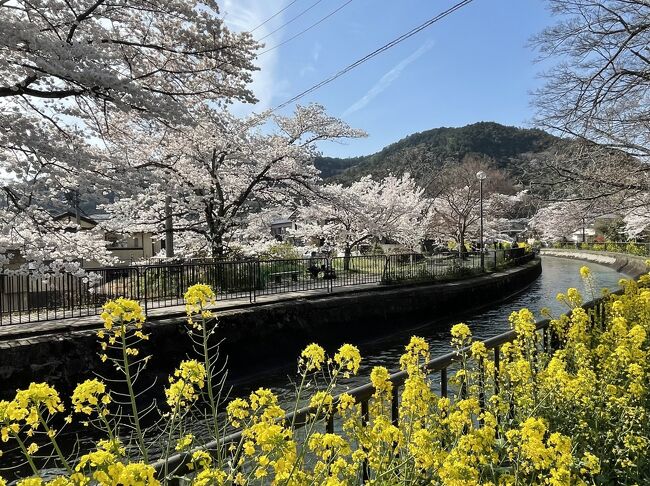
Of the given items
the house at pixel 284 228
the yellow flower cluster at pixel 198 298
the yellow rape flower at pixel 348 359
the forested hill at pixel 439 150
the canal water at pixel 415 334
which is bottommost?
the canal water at pixel 415 334

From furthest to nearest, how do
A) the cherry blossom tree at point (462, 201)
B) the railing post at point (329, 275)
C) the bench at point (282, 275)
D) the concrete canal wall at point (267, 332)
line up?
the cherry blossom tree at point (462, 201) < the railing post at point (329, 275) < the bench at point (282, 275) < the concrete canal wall at point (267, 332)

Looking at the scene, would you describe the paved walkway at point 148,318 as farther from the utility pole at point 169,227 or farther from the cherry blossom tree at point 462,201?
the cherry blossom tree at point 462,201

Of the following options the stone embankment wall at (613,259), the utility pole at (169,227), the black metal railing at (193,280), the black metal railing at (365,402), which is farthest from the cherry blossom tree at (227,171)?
the stone embankment wall at (613,259)

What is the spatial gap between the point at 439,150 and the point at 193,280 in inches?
2496

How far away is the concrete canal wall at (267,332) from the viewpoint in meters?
6.94

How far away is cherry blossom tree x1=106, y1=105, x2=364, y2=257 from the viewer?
1455 cm

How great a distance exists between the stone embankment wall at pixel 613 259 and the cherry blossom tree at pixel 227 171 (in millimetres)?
16667

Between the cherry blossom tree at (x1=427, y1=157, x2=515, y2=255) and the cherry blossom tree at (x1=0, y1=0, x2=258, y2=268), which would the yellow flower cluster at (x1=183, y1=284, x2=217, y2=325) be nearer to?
the cherry blossom tree at (x1=0, y1=0, x2=258, y2=268)

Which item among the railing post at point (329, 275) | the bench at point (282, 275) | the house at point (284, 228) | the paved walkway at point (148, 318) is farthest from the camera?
the house at point (284, 228)

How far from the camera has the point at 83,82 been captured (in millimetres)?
6738

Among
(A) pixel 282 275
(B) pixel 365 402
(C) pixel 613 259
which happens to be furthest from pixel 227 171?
(C) pixel 613 259

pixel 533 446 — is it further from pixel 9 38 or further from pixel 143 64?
pixel 143 64

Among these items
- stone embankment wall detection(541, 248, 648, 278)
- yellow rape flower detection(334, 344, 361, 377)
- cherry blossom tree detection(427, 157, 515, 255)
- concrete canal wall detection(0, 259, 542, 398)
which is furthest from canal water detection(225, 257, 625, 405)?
cherry blossom tree detection(427, 157, 515, 255)

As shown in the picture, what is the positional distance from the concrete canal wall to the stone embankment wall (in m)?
12.5
